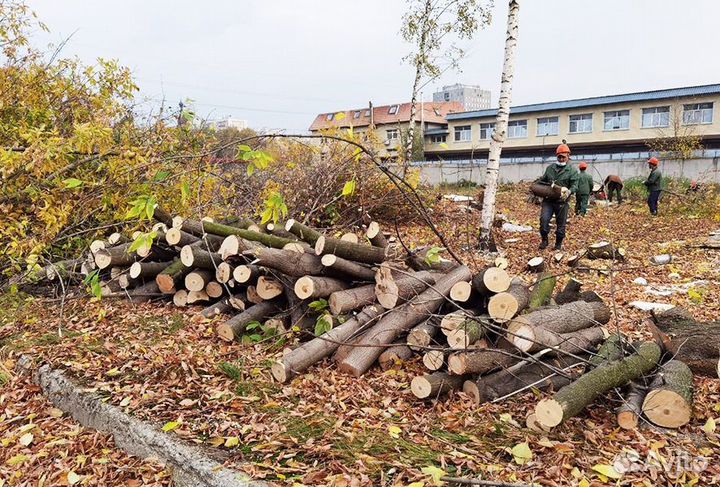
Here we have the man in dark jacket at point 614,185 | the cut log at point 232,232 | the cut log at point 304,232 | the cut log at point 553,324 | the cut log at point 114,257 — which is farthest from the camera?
the man in dark jacket at point 614,185

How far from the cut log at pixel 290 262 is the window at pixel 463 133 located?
125ft

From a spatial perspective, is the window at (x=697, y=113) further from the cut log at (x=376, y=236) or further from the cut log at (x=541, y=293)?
the cut log at (x=376, y=236)

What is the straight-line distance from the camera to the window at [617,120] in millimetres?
33000

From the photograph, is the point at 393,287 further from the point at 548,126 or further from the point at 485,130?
the point at 485,130

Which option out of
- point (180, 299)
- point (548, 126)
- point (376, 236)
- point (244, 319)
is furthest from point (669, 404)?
point (548, 126)

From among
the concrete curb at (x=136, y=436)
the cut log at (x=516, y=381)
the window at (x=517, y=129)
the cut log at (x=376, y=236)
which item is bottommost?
the concrete curb at (x=136, y=436)

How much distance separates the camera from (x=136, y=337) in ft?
14.7

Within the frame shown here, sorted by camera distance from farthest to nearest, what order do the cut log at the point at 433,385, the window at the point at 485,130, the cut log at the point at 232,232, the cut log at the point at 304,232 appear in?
the window at the point at 485,130 < the cut log at the point at 304,232 < the cut log at the point at 232,232 < the cut log at the point at 433,385

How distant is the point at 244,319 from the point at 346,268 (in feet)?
3.32

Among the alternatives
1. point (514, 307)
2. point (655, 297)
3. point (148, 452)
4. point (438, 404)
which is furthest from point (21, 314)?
point (655, 297)

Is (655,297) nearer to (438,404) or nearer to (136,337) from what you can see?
(438,404)

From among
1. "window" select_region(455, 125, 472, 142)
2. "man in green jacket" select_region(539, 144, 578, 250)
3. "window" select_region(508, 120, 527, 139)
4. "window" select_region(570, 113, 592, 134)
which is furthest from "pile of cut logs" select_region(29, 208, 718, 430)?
"window" select_region(455, 125, 472, 142)

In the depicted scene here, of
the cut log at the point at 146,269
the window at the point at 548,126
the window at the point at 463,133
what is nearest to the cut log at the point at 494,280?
the cut log at the point at 146,269

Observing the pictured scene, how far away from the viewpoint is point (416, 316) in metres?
4.04
